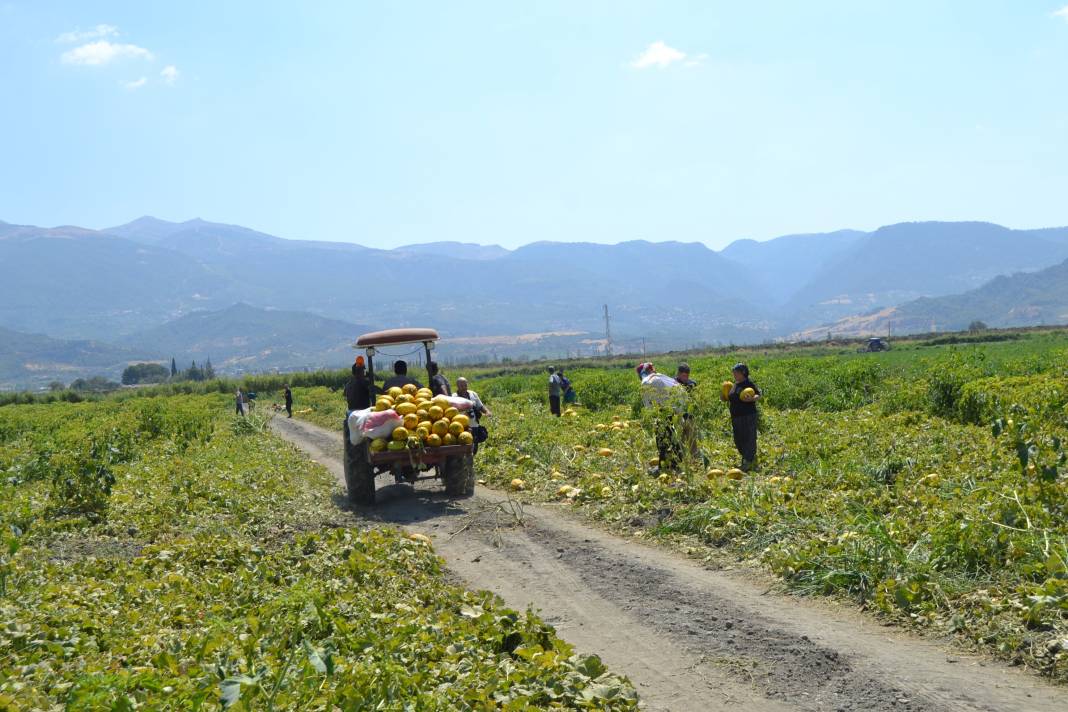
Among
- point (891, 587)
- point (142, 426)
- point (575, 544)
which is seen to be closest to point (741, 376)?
point (575, 544)

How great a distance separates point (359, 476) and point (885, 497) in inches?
302

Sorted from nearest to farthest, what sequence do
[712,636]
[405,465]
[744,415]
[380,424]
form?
[712,636], [380,424], [405,465], [744,415]

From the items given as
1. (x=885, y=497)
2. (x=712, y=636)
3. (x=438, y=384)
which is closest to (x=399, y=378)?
(x=438, y=384)

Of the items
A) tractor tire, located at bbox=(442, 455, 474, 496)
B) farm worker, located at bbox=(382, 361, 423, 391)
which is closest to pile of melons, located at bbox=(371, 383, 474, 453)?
tractor tire, located at bbox=(442, 455, 474, 496)

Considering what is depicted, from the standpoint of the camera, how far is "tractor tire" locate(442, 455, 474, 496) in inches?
520

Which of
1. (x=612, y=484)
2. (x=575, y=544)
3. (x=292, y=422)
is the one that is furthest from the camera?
(x=292, y=422)

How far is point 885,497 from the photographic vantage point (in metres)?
9.91

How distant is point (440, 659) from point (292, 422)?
3341 centimetres

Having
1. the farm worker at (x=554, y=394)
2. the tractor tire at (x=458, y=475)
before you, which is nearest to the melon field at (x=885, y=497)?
the tractor tire at (x=458, y=475)

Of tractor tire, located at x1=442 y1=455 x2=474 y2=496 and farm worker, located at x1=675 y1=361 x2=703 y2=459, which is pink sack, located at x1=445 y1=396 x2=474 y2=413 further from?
farm worker, located at x1=675 y1=361 x2=703 y2=459

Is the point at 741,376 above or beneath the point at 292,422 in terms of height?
above

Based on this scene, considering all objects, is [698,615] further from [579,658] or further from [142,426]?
[142,426]

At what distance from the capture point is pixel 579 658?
576 cm

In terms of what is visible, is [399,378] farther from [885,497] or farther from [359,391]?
[885,497]
